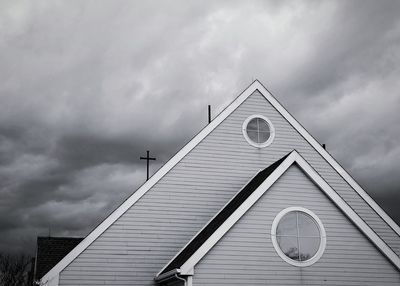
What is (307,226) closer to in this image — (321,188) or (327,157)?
(321,188)

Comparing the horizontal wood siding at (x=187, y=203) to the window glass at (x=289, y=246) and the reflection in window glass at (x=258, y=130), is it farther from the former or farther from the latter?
the window glass at (x=289, y=246)

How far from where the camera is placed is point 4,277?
33375mm

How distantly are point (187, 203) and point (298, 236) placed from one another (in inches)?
193

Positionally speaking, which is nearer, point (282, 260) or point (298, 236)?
point (282, 260)

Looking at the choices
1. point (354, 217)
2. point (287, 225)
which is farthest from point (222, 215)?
point (354, 217)

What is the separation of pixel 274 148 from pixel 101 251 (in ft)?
25.2

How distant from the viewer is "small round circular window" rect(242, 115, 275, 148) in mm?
19000

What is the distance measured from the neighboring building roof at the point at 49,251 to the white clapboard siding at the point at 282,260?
611 cm

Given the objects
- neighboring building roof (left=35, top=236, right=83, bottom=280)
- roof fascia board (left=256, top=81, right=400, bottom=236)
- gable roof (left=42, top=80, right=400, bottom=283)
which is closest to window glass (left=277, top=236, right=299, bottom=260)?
gable roof (left=42, top=80, right=400, bottom=283)

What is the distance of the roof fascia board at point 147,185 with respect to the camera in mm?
15539

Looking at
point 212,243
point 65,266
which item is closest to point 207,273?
point 212,243

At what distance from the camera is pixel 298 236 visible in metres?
14.1

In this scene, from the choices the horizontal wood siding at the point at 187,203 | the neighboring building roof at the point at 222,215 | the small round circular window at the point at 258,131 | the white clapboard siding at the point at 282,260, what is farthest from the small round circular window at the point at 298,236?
the small round circular window at the point at 258,131

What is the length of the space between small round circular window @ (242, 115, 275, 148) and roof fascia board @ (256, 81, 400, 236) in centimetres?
88
